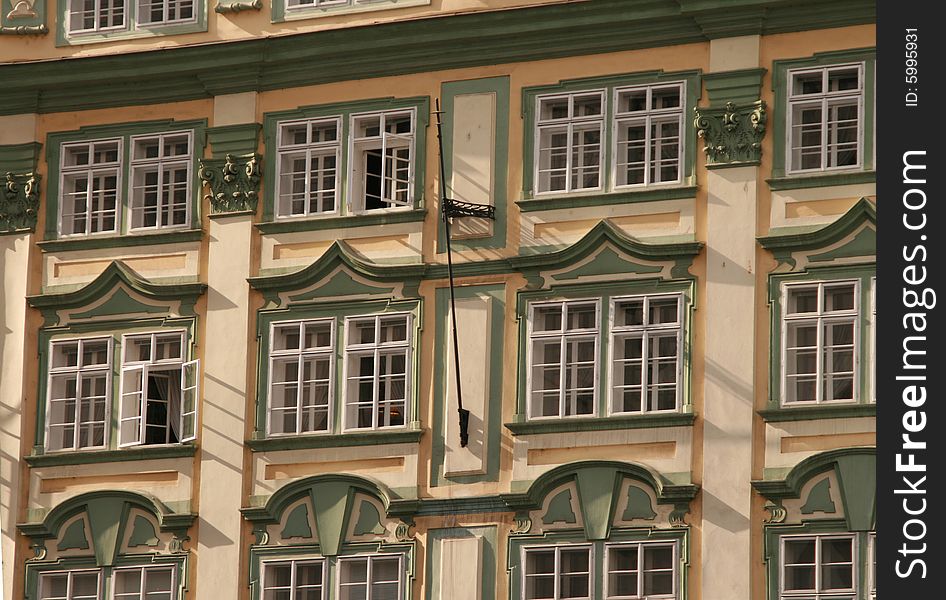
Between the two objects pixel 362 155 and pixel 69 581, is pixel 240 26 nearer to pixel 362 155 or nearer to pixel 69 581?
pixel 362 155

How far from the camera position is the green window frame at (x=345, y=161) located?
1689 inches

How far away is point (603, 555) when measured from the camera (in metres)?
40.7

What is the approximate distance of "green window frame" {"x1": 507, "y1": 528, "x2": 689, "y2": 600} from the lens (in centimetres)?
4031

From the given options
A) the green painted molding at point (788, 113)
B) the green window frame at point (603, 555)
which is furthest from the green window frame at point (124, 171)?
the green painted molding at point (788, 113)

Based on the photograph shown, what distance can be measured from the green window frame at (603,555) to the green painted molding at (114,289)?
242 inches

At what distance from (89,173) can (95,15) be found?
2404 mm

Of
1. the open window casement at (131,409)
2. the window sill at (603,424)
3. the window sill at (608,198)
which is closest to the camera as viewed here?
the window sill at (603,424)

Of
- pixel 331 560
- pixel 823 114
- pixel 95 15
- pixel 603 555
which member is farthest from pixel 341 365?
pixel 823 114

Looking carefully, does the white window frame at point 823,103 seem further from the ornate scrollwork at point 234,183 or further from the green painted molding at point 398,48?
the ornate scrollwork at point 234,183

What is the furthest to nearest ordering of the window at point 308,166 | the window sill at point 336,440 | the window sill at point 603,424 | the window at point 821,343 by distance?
the window at point 308,166, the window sill at point 336,440, the window sill at point 603,424, the window at point 821,343

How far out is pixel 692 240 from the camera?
4119 cm

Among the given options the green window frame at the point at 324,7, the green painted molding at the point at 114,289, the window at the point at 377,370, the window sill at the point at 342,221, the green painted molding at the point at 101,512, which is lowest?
the green painted molding at the point at 101,512

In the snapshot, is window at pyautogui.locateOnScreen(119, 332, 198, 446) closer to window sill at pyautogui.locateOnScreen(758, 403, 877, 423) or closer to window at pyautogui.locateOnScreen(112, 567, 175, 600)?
window at pyautogui.locateOnScreen(112, 567, 175, 600)

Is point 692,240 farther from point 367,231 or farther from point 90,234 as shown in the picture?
point 90,234
